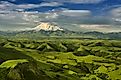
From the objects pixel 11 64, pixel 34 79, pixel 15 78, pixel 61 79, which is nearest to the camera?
pixel 15 78

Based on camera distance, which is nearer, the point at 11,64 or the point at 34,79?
the point at 34,79

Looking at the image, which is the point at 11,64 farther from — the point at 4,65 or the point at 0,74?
the point at 0,74

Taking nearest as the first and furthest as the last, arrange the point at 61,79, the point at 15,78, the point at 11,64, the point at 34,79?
the point at 15,78
the point at 34,79
the point at 11,64
the point at 61,79

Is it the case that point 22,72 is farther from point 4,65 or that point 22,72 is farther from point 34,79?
point 4,65

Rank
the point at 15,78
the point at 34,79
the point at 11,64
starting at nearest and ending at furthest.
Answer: the point at 15,78 < the point at 34,79 < the point at 11,64

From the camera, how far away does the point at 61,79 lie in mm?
199125

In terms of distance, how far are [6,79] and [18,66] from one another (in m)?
14.4

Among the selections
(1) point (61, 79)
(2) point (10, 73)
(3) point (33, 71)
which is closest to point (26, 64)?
(3) point (33, 71)

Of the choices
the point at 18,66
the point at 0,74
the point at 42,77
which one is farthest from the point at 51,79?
the point at 0,74

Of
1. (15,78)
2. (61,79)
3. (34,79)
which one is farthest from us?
(61,79)

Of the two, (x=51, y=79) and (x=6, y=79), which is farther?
(x=51, y=79)

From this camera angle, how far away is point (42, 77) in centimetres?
17362

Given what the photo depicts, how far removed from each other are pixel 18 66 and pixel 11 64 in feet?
35.2

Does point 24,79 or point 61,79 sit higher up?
point 24,79
